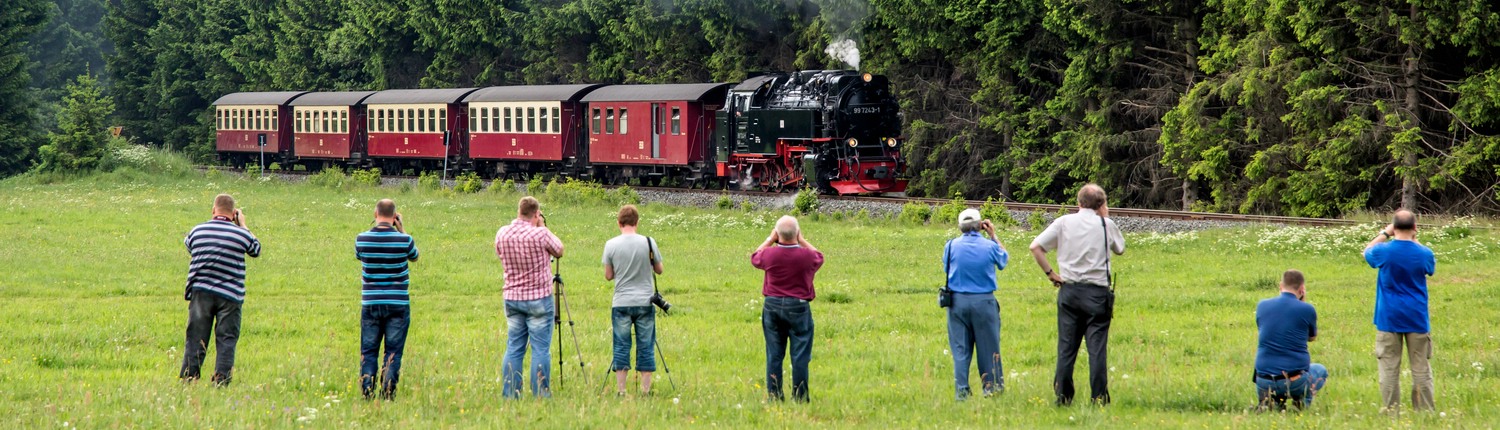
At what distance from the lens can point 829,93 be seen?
103ft

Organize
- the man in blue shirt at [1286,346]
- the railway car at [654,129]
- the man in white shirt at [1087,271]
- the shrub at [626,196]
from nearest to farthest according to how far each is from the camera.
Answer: the man in blue shirt at [1286,346] → the man in white shirt at [1087,271] → the shrub at [626,196] → the railway car at [654,129]

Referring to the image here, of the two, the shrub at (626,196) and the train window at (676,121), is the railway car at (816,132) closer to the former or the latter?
the train window at (676,121)

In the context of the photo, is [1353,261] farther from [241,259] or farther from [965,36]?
[965,36]

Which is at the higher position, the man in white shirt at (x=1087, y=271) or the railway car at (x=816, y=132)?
the railway car at (x=816, y=132)

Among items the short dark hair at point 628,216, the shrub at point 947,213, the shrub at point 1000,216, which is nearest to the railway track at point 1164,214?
the shrub at point 1000,216

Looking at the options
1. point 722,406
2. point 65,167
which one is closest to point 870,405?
point 722,406

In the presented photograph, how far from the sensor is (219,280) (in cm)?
1034

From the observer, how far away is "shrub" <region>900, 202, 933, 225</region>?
1064 inches

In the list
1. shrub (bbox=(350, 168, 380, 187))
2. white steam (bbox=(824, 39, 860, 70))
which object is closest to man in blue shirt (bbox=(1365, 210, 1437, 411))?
white steam (bbox=(824, 39, 860, 70))

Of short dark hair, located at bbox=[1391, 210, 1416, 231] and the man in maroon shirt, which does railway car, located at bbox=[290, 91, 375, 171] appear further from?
short dark hair, located at bbox=[1391, 210, 1416, 231]

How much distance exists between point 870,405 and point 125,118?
75.0m

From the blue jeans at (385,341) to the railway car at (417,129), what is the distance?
32.6 m

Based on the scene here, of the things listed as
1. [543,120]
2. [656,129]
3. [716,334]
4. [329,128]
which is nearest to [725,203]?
[656,129]

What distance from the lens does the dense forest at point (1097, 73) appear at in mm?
27125
